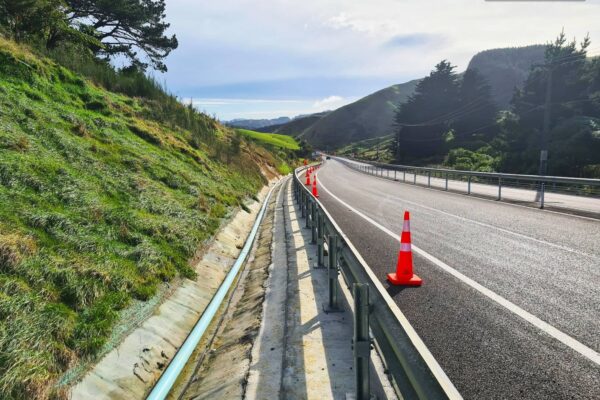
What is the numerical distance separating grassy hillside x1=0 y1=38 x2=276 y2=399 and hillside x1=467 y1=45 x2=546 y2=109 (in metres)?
166

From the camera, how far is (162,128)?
17406mm

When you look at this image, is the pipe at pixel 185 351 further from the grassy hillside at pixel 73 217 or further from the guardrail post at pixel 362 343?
the guardrail post at pixel 362 343

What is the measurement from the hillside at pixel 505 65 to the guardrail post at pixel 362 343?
170931 millimetres

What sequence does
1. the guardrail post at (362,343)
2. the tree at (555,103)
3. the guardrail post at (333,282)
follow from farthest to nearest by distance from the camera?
the tree at (555,103), the guardrail post at (333,282), the guardrail post at (362,343)

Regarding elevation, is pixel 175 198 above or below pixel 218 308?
above

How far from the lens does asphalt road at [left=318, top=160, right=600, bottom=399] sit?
3.50 meters

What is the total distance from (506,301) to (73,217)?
618 cm

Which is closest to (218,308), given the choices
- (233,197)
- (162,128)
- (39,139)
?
(39,139)

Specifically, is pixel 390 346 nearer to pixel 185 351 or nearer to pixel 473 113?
pixel 185 351

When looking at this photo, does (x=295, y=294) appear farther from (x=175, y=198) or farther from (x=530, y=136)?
(x=530, y=136)

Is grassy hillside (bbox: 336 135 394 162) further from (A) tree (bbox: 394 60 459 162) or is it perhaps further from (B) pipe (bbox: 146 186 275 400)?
(B) pipe (bbox: 146 186 275 400)

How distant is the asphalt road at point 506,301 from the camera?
3.50 meters

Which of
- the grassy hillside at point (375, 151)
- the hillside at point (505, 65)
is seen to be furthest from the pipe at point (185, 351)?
the hillside at point (505, 65)

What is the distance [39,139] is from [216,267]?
4.49 meters
